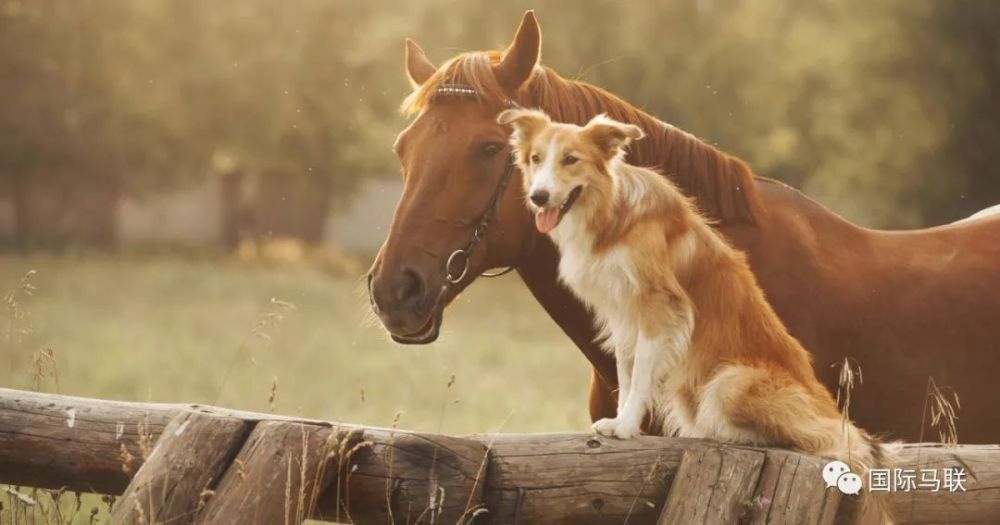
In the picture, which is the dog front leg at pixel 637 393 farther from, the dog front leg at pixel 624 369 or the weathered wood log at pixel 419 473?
the weathered wood log at pixel 419 473

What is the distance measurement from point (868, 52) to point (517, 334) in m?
7.74

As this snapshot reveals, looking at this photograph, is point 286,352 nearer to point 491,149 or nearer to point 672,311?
point 491,149

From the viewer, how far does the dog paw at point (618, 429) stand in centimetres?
423

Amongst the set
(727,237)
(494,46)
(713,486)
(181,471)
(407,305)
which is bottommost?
(494,46)

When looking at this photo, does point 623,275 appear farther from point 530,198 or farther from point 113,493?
point 113,493

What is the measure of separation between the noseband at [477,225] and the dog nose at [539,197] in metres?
0.76

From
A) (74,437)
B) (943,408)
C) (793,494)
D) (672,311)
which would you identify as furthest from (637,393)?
(74,437)

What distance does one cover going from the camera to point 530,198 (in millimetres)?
4219

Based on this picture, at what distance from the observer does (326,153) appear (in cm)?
3011

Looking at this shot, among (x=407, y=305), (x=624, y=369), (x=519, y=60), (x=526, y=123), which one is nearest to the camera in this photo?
(x=624, y=369)

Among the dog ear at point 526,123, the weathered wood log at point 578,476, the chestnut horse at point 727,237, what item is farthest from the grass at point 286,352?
the dog ear at point 526,123

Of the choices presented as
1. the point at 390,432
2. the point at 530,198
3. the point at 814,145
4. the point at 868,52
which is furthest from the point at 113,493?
the point at 814,145

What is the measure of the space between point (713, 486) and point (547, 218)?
3.34 feet

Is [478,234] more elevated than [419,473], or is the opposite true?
[478,234]
